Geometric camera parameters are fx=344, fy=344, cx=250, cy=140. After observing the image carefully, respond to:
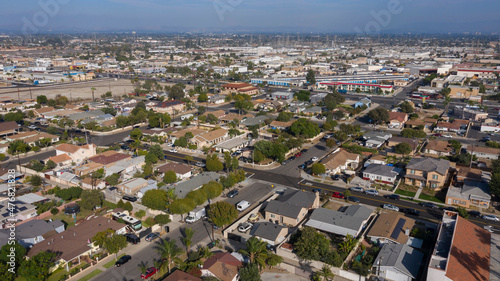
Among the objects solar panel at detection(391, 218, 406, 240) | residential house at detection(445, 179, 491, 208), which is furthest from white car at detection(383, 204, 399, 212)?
residential house at detection(445, 179, 491, 208)

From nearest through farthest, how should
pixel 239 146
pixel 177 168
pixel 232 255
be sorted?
pixel 232 255 → pixel 177 168 → pixel 239 146

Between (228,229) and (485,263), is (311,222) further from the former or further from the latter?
(485,263)

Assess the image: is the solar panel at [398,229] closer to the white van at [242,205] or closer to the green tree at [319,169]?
the green tree at [319,169]

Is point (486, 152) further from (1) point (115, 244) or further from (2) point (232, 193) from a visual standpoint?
(1) point (115, 244)

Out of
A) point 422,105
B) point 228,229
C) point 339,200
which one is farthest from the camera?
point 422,105

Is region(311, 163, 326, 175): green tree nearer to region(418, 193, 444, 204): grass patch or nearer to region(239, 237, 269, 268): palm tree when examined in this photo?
region(418, 193, 444, 204): grass patch

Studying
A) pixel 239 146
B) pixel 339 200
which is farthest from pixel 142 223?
pixel 239 146

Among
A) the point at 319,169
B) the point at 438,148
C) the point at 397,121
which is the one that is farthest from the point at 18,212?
the point at 397,121
